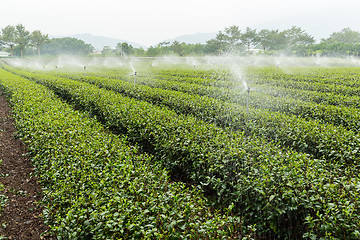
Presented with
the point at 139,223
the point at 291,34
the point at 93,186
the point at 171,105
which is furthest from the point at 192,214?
the point at 291,34

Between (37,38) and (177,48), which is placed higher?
(37,38)

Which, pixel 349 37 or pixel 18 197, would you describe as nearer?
pixel 18 197

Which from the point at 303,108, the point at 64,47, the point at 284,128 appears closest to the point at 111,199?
the point at 284,128

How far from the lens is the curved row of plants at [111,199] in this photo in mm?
2393

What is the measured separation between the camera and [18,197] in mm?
4340

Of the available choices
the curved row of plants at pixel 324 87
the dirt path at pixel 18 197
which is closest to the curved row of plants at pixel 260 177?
the dirt path at pixel 18 197

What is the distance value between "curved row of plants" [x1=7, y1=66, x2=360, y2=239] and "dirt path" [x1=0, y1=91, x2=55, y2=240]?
7.95 ft

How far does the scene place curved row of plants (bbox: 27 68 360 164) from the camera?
4635 mm

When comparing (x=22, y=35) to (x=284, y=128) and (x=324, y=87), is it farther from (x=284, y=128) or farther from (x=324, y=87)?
(x=284, y=128)

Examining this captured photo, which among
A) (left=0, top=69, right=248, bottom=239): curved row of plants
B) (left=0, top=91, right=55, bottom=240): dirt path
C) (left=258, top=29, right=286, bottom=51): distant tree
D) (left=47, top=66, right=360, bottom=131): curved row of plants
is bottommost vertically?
(left=0, top=91, right=55, bottom=240): dirt path

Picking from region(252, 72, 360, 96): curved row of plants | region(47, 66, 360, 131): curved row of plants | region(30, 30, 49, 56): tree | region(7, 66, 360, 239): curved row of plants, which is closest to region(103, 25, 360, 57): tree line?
region(30, 30, 49, 56): tree

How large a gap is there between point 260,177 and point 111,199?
2088mm

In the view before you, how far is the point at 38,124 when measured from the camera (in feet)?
17.9

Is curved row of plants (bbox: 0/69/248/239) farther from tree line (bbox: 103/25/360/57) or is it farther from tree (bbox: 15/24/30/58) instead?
tree (bbox: 15/24/30/58)
